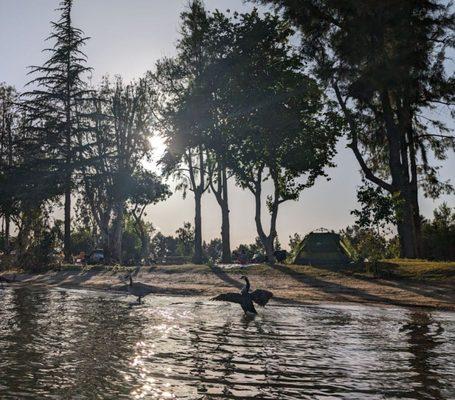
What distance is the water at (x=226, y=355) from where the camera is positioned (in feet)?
16.2

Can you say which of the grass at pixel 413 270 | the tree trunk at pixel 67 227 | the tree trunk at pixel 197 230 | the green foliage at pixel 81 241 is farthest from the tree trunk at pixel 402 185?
the green foliage at pixel 81 241

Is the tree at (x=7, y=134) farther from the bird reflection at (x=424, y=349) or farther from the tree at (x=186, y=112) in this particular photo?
the bird reflection at (x=424, y=349)

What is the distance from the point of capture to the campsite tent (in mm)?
23250

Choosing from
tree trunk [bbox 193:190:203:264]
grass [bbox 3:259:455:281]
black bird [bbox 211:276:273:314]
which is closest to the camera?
black bird [bbox 211:276:273:314]

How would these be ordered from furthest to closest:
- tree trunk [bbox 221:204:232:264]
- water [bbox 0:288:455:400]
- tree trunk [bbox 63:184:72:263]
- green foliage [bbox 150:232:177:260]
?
green foliage [bbox 150:232:177:260] → tree trunk [bbox 63:184:72:263] → tree trunk [bbox 221:204:232:264] → water [bbox 0:288:455:400]

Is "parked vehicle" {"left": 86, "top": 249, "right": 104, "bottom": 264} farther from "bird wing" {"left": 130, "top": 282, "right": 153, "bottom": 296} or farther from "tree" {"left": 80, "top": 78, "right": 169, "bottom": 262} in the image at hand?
"bird wing" {"left": 130, "top": 282, "right": 153, "bottom": 296}

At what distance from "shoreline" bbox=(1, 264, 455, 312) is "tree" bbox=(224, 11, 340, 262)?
6.04 meters

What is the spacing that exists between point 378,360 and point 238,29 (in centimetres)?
2615

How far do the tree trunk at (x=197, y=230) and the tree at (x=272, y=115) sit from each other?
5.82 meters

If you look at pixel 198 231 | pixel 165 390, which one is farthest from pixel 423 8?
pixel 165 390

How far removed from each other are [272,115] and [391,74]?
723 centimetres

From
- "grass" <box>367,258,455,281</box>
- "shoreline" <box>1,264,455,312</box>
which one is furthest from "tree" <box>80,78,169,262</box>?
"grass" <box>367,258,455,281</box>

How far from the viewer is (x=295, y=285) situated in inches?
733

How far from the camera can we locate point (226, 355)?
21.7ft
